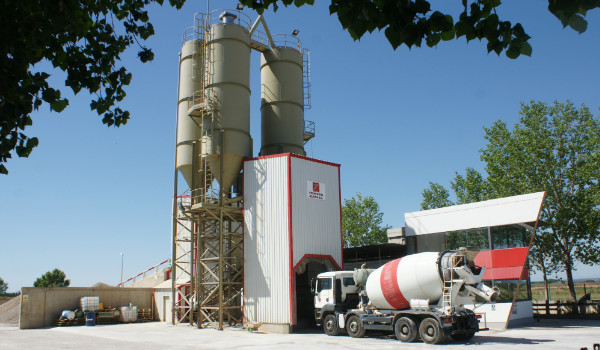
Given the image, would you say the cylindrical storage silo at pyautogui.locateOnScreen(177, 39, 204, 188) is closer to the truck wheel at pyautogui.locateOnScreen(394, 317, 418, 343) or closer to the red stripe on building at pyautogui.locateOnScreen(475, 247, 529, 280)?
the truck wheel at pyautogui.locateOnScreen(394, 317, 418, 343)

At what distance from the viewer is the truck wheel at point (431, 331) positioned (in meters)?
19.1

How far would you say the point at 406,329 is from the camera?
2061cm

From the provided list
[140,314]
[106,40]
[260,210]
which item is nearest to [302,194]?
[260,210]

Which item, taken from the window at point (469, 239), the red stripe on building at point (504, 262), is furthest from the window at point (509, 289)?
the window at point (469, 239)

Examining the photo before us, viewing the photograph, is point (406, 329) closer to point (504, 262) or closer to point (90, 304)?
point (504, 262)

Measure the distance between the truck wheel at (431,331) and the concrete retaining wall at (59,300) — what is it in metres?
25.3

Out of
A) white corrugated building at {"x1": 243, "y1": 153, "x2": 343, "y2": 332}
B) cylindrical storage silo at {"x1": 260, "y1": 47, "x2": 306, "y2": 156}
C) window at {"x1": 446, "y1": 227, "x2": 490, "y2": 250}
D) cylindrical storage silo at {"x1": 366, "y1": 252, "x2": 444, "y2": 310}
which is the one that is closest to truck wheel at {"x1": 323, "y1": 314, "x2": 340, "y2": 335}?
white corrugated building at {"x1": 243, "y1": 153, "x2": 343, "y2": 332}

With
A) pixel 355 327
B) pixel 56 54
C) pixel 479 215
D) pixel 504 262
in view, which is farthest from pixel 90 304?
pixel 56 54

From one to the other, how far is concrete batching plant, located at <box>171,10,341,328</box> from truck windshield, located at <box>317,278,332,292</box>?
5.90 ft

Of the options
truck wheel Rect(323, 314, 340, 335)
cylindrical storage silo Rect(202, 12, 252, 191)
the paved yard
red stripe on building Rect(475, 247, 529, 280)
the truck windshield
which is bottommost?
the paved yard

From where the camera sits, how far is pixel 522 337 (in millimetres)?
20984

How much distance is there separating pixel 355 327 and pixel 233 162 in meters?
12.4

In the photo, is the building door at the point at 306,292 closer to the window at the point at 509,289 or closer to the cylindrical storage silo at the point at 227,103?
the cylindrical storage silo at the point at 227,103

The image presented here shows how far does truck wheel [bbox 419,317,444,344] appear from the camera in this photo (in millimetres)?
19141
